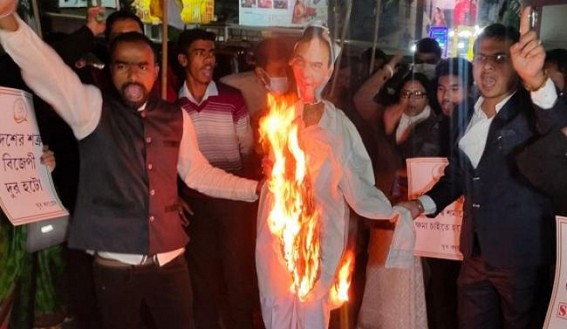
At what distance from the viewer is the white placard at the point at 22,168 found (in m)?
3.25

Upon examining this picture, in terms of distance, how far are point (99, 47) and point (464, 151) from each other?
266 centimetres

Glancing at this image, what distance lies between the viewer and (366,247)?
4.97m

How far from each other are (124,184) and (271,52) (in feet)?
6.67

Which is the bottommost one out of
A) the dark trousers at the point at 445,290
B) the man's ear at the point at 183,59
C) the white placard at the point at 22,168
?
the dark trousers at the point at 445,290

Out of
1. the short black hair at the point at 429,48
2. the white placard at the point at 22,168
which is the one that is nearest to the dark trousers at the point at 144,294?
the white placard at the point at 22,168

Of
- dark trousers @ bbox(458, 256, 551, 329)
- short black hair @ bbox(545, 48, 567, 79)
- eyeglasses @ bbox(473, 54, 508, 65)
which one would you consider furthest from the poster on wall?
dark trousers @ bbox(458, 256, 551, 329)

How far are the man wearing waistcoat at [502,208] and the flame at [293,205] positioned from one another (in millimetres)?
970

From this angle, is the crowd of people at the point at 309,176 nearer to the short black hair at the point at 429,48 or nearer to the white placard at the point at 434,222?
the white placard at the point at 434,222

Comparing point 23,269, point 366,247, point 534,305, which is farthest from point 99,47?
point 534,305

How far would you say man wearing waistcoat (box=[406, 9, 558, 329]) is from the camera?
11.5 feet

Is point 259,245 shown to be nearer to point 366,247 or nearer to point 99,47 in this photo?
point 366,247

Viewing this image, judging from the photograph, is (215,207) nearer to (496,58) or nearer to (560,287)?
(496,58)

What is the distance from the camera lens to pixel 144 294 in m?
3.49

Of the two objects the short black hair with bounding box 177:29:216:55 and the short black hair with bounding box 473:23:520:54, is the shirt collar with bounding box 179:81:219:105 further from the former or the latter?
the short black hair with bounding box 473:23:520:54
